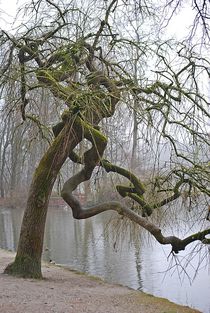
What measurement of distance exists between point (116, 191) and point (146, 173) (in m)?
0.59

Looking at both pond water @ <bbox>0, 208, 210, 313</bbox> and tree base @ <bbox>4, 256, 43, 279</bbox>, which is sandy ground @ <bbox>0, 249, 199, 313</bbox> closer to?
tree base @ <bbox>4, 256, 43, 279</bbox>

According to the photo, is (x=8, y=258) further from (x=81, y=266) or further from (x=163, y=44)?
(x=163, y=44)

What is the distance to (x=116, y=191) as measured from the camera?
805 centimetres

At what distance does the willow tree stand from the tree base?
1cm

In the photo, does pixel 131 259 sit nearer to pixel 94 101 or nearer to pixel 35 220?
pixel 35 220

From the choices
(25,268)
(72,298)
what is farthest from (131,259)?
(72,298)

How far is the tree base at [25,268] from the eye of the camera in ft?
25.0

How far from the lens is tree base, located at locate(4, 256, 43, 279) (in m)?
7.61

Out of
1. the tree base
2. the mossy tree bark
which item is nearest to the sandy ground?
the tree base

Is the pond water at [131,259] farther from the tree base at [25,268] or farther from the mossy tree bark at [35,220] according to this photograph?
the tree base at [25,268]

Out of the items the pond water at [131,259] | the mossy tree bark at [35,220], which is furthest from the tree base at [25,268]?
the pond water at [131,259]

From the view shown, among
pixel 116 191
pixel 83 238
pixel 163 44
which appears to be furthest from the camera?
pixel 83 238

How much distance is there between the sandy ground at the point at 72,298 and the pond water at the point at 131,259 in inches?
23.6

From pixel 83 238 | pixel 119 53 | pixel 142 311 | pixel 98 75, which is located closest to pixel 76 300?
pixel 142 311
